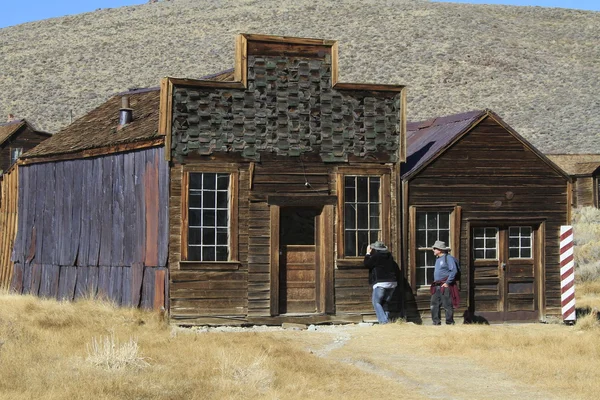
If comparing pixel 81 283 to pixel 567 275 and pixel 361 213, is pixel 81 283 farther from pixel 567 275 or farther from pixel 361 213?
pixel 567 275

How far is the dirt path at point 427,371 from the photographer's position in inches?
443

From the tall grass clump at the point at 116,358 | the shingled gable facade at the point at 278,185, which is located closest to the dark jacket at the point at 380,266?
the shingled gable facade at the point at 278,185

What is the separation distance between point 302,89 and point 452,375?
709 cm

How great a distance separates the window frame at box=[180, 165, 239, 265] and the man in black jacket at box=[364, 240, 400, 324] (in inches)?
90.7

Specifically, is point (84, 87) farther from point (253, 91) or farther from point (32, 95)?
point (253, 91)

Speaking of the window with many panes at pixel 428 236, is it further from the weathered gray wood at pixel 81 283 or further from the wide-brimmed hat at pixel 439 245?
the weathered gray wood at pixel 81 283

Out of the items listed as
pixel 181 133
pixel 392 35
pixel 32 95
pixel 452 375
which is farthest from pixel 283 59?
pixel 392 35

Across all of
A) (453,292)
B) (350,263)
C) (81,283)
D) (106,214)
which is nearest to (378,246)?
(350,263)

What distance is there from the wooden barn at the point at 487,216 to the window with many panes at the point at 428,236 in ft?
0.06

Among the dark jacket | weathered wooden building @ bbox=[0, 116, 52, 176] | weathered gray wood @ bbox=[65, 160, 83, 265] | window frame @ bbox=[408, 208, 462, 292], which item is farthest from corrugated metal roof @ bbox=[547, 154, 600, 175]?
weathered gray wood @ bbox=[65, 160, 83, 265]

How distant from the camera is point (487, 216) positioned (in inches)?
763

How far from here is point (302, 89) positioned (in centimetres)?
1794

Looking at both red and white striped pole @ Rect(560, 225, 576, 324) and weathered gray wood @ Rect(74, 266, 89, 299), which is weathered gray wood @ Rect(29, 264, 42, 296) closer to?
weathered gray wood @ Rect(74, 266, 89, 299)

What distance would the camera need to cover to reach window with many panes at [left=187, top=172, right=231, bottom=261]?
1720 cm
